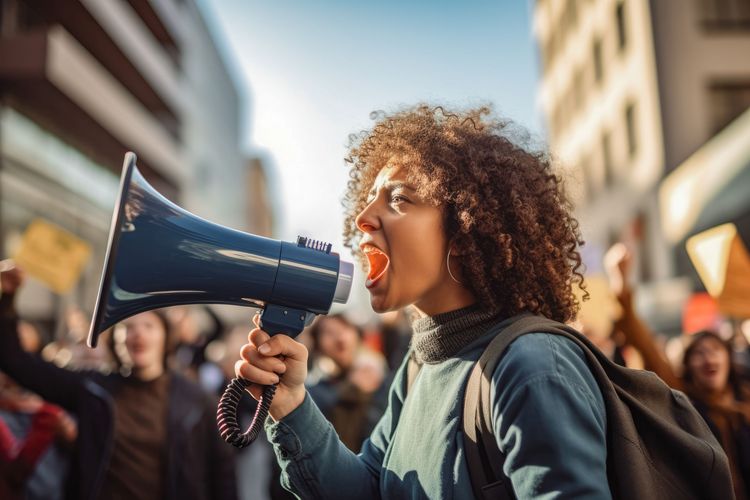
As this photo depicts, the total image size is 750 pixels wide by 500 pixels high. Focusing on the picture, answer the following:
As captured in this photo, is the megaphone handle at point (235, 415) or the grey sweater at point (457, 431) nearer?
the grey sweater at point (457, 431)

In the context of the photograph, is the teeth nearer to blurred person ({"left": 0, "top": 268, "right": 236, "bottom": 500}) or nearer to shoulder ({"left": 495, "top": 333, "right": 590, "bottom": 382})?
shoulder ({"left": 495, "top": 333, "right": 590, "bottom": 382})

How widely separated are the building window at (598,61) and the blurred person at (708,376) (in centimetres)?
1793

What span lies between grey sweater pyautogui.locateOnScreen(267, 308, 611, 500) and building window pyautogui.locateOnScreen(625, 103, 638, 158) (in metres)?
17.4

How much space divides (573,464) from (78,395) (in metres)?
2.70

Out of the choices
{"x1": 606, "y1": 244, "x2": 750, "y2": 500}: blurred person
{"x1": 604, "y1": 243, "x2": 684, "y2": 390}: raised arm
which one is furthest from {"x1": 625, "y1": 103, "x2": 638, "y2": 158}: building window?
{"x1": 604, "y1": 243, "x2": 684, "y2": 390}: raised arm

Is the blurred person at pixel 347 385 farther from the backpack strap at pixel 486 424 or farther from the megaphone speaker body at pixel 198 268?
the backpack strap at pixel 486 424

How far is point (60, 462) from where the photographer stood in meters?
3.60

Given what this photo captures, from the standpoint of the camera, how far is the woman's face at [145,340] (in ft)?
11.1

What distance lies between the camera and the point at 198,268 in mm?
1410

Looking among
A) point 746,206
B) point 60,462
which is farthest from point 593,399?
point 746,206

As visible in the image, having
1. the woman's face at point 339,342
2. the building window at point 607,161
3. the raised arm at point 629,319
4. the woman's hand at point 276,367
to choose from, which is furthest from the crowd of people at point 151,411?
the building window at point 607,161

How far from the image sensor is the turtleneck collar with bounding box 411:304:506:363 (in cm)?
144

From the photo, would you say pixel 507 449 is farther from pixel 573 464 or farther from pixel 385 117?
pixel 385 117

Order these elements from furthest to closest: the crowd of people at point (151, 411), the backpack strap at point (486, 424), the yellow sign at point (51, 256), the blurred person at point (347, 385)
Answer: the yellow sign at point (51, 256), the blurred person at point (347, 385), the crowd of people at point (151, 411), the backpack strap at point (486, 424)
